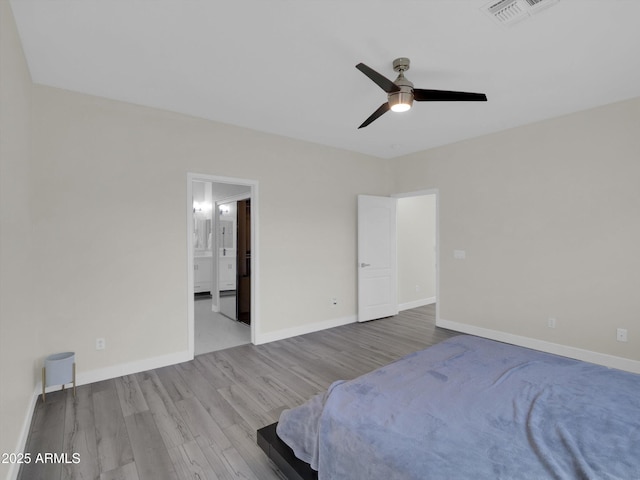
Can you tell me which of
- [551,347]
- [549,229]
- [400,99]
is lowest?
[551,347]

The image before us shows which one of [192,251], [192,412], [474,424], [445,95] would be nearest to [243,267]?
[192,251]

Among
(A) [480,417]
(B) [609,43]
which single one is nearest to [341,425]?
(A) [480,417]

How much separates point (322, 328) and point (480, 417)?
3312 mm

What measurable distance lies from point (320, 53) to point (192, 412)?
9.81ft

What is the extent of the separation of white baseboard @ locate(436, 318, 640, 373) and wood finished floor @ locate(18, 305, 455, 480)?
1001 mm

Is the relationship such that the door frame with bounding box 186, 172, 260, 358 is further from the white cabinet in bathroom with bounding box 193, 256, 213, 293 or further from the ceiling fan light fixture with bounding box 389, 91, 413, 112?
the white cabinet in bathroom with bounding box 193, 256, 213, 293

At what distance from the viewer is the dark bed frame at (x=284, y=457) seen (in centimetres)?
154

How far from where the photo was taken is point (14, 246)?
1896mm

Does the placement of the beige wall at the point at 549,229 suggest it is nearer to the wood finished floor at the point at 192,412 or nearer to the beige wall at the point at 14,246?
the wood finished floor at the point at 192,412

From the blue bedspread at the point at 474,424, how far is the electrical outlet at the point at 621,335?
177cm

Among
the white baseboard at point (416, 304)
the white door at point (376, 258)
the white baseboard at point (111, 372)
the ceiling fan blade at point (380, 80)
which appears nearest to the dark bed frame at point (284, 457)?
the white baseboard at point (111, 372)

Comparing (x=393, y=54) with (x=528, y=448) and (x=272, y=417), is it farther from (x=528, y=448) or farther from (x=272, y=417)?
(x=272, y=417)

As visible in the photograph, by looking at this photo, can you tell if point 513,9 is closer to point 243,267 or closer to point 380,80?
point 380,80

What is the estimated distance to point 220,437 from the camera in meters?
2.16
